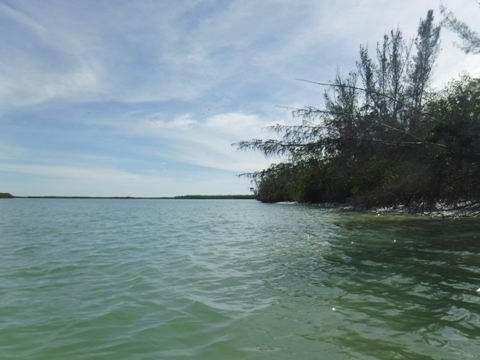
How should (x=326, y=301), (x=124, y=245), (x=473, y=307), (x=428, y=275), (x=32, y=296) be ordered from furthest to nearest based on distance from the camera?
(x=124, y=245) < (x=428, y=275) < (x=32, y=296) < (x=326, y=301) < (x=473, y=307)

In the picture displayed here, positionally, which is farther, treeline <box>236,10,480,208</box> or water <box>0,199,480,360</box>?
treeline <box>236,10,480,208</box>

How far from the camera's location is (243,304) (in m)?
5.31

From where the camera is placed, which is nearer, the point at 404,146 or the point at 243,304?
the point at 243,304

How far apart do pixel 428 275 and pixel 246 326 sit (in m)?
4.17

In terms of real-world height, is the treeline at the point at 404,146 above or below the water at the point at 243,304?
above

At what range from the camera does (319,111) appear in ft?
43.2

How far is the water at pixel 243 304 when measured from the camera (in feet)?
12.5

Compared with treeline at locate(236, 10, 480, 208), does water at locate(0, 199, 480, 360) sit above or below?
below

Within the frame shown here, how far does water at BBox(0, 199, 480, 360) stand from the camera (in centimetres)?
380

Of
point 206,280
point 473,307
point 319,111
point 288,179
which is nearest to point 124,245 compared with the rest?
point 206,280

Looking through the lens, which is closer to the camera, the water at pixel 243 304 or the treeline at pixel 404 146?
the water at pixel 243 304

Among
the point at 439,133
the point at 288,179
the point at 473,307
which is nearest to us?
the point at 473,307

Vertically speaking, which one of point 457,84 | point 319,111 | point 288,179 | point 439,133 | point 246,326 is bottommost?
point 246,326

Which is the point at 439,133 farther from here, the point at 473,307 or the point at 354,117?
the point at 473,307
